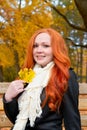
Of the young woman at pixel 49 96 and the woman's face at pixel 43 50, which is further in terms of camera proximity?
the woman's face at pixel 43 50

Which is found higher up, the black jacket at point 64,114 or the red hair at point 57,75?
the red hair at point 57,75

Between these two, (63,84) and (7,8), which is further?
(7,8)

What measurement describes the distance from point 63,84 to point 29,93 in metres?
0.24

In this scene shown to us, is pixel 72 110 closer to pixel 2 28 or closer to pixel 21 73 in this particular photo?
pixel 21 73

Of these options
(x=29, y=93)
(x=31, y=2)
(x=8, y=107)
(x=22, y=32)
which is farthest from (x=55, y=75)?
(x=31, y=2)

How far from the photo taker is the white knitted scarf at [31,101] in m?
2.39

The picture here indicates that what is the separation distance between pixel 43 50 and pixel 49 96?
0.33 m

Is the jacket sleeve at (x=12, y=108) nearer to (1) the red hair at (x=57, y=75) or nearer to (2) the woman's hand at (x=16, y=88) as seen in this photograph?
(2) the woman's hand at (x=16, y=88)

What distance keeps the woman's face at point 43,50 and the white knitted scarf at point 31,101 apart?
0.07 metres

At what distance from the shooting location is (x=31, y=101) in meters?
2.43

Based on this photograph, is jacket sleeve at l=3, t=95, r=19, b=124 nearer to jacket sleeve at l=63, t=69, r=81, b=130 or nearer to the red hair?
the red hair

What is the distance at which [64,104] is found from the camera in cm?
241

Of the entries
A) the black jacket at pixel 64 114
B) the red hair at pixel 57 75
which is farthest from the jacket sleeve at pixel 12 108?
the red hair at pixel 57 75

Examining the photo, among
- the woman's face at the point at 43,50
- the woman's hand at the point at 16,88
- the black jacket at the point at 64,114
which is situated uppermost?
the woman's face at the point at 43,50
